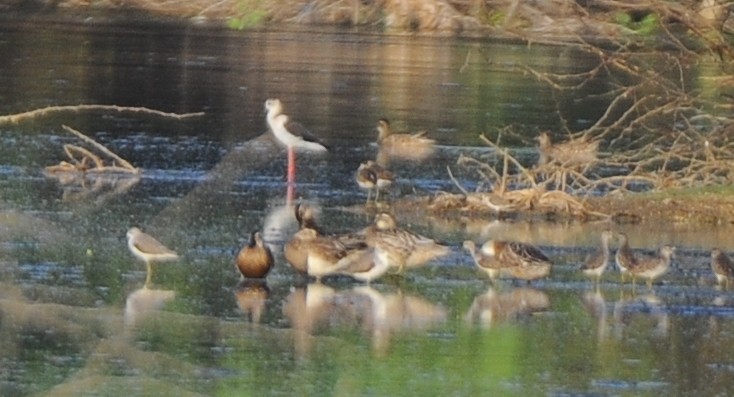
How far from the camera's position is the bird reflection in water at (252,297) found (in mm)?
11273

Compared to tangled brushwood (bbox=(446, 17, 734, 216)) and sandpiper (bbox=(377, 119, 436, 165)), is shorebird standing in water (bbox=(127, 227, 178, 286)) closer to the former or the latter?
tangled brushwood (bbox=(446, 17, 734, 216))

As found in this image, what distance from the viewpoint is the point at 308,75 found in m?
29.9

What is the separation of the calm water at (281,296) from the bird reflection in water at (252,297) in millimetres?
24

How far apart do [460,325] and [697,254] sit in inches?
128

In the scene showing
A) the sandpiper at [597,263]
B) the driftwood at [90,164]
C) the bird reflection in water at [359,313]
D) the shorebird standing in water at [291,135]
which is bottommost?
the bird reflection in water at [359,313]

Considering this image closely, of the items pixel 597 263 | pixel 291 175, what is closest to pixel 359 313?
pixel 597 263

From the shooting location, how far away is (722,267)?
41.4 feet

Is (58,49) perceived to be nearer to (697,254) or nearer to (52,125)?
(52,125)

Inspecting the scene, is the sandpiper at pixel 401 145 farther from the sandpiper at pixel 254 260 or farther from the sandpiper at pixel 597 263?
the sandpiper at pixel 254 260

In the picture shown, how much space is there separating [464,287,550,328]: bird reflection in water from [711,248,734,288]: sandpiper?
1.19 meters

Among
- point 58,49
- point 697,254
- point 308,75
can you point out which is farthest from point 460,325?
point 58,49

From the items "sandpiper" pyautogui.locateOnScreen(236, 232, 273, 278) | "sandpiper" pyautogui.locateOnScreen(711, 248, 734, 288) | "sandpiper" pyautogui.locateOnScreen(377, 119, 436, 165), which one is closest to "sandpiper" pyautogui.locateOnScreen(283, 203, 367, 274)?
"sandpiper" pyautogui.locateOnScreen(236, 232, 273, 278)

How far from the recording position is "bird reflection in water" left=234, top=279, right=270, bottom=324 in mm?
11273

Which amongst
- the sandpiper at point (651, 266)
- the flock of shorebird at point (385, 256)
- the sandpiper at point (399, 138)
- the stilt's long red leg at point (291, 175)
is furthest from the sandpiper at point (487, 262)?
the sandpiper at point (399, 138)
